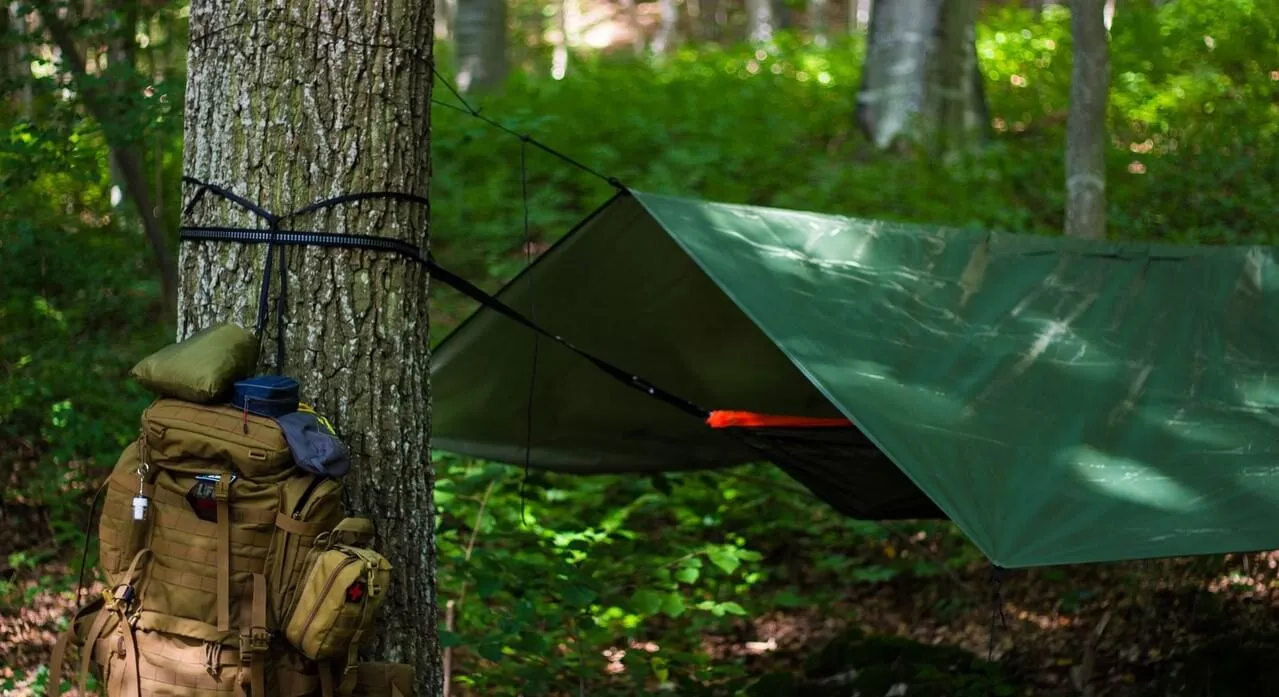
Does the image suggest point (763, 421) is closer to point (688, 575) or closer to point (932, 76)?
point (688, 575)

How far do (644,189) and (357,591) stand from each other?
6.37 metres

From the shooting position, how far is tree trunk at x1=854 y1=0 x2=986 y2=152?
880 cm

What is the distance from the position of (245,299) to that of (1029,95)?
8.53 metres

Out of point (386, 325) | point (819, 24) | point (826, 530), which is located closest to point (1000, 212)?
point (826, 530)

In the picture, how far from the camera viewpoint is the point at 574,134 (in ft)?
31.5

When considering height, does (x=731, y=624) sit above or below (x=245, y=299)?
below

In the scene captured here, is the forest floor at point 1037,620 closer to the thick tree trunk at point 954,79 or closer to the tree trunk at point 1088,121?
the tree trunk at point 1088,121

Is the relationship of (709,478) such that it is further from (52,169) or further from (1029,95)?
(1029,95)

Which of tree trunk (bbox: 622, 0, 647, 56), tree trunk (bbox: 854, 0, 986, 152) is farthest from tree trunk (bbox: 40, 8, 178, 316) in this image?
tree trunk (bbox: 622, 0, 647, 56)

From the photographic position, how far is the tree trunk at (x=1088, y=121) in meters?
5.14

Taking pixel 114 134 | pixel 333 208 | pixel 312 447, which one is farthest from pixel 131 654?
pixel 114 134

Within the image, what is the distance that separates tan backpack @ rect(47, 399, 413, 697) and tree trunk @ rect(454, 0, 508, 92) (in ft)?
31.8

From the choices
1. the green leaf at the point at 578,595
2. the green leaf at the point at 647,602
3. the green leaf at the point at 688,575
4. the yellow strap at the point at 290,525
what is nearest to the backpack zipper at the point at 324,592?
the yellow strap at the point at 290,525

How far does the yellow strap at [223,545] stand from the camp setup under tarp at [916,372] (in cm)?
127
